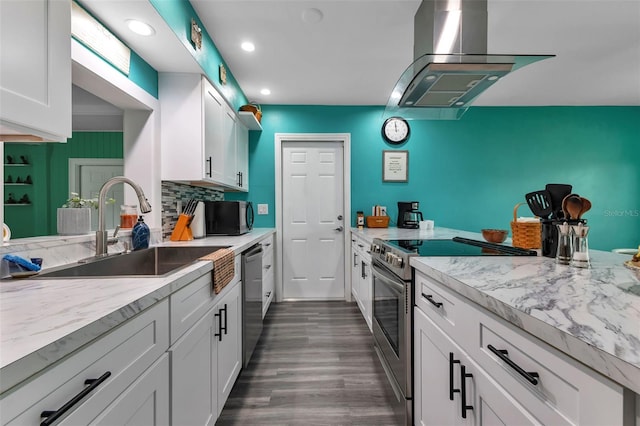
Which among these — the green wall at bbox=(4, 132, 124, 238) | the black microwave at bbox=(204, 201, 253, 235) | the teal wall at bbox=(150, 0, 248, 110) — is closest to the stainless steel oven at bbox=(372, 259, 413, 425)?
the black microwave at bbox=(204, 201, 253, 235)

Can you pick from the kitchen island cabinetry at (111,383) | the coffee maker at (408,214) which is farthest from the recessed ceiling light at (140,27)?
the coffee maker at (408,214)

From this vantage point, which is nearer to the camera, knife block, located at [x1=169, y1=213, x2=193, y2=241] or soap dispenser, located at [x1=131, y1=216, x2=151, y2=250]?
soap dispenser, located at [x1=131, y1=216, x2=151, y2=250]

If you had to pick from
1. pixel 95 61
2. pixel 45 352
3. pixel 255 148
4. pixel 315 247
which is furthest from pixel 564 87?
pixel 45 352

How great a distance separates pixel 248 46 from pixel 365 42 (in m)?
0.96

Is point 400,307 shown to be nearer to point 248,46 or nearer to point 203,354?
point 203,354

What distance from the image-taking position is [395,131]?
146 inches

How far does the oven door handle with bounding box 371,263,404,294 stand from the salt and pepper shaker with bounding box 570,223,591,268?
2.23 ft

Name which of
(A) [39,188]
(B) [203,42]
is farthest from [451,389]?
(A) [39,188]

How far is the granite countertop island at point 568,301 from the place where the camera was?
475 mm

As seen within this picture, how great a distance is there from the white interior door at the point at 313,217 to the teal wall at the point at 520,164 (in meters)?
0.70

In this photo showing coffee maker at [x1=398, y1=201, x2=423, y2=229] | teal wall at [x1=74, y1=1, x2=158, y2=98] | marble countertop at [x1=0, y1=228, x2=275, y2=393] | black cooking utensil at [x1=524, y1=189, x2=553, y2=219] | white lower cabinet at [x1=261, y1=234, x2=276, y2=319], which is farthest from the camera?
coffee maker at [x1=398, y1=201, x2=423, y2=229]

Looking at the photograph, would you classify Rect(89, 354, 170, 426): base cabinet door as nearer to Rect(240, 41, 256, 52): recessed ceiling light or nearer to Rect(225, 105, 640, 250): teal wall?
Rect(240, 41, 256, 52): recessed ceiling light

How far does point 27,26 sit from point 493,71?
6.84ft

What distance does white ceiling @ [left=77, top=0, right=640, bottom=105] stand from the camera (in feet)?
6.10
